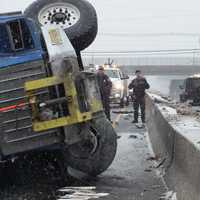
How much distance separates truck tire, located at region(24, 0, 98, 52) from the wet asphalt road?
1.91m

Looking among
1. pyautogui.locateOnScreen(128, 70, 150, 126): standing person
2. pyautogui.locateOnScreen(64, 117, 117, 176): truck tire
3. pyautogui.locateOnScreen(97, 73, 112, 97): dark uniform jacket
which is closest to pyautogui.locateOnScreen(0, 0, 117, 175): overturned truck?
pyautogui.locateOnScreen(64, 117, 117, 176): truck tire

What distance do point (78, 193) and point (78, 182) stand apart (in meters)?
0.85

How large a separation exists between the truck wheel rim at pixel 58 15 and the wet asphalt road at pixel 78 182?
206 centimetres

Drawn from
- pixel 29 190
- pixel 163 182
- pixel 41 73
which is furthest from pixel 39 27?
pixel 163 182

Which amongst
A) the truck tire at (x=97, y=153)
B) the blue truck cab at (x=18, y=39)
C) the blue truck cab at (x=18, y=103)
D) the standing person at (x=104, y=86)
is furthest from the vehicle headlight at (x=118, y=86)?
the blue truck cab at (x=18, y=103)

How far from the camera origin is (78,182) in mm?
8867

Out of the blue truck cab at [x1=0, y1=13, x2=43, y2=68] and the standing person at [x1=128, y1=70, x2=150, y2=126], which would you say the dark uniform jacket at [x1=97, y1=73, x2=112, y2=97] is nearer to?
the standing person at [x1=128, y1=70, x2=150, y2=126]

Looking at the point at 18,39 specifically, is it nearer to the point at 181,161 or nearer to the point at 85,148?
the point at 85,148

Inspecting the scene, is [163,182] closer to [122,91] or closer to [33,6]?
[33,6]

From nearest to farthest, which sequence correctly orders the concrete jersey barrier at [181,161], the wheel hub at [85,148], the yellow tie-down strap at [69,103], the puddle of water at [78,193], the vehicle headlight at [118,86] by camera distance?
the concrete jersey barrier at [181,161], the yellow tie-down strap at [69,103], the puddle of water at [78,193], the wheel hub at [85,148], the vehicle headlight at [118,86]

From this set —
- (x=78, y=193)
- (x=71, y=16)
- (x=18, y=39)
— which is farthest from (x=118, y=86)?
(x=78, y=193)

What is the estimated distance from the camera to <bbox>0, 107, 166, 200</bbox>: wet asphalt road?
7980 millimetres

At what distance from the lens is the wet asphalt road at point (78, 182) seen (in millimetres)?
7980

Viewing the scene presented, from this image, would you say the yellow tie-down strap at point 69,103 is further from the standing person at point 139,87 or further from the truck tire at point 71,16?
the standing person at point 139,87
